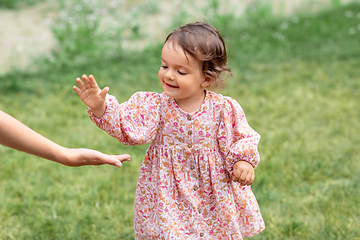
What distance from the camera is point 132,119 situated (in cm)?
182

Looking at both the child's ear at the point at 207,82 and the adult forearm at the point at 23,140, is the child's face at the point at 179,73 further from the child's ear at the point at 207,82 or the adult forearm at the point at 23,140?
the adult forearm at the point at 23,140

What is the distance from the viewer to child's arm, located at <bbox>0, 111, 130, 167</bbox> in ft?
4.91

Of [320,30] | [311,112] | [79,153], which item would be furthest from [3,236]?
[320,30]

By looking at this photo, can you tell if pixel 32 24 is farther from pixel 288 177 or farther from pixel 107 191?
pixel 288 177

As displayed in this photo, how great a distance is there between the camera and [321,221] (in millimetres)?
2557

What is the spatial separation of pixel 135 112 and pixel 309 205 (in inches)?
62.6

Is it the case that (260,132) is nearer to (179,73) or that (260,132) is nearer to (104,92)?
(179,73)

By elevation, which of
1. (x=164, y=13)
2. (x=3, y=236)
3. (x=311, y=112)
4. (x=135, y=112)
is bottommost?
(x=3, y=236)

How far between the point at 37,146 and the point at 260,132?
262cm

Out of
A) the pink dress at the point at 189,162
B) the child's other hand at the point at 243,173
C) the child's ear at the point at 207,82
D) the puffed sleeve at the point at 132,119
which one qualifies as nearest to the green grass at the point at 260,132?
the pink dress at the point at 189,162

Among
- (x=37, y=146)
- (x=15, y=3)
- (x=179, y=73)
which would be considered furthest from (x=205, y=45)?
(x=15, y=3)

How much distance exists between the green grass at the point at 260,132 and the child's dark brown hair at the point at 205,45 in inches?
46.8

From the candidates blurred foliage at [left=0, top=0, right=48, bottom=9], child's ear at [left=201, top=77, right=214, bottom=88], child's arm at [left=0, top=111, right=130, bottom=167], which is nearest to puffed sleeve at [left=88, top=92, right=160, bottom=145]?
child's arm at [left=0, top=111, right=130, bottom=167]

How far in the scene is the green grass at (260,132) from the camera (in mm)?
2666
